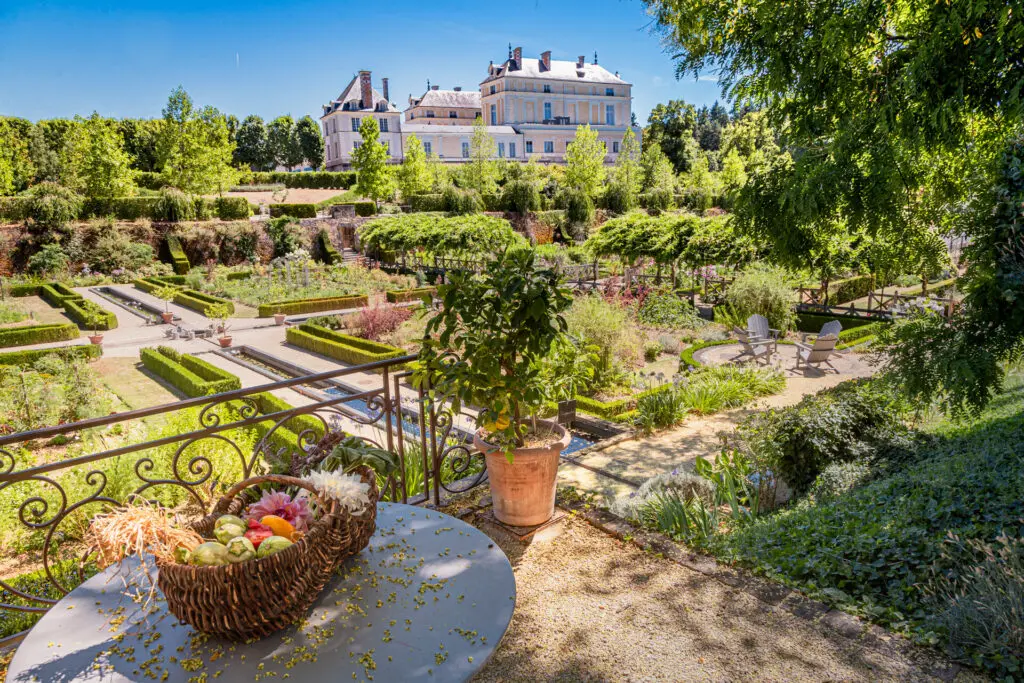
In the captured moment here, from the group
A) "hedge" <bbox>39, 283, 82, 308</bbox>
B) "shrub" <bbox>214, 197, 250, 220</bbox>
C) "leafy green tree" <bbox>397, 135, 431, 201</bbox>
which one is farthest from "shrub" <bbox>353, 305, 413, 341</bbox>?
"leafy green tree" <bbox>397, 135, 431, 201</bbox>

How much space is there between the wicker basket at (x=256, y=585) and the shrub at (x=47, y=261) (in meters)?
31.7

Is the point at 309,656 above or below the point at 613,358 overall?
above

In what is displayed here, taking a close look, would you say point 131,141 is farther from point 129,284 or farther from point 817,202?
point 817,202

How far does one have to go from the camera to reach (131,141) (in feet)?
157

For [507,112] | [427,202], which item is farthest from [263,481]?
[507,112]

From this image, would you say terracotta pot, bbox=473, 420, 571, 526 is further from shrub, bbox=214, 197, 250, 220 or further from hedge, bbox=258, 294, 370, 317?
shrub, bbox=214, 197, 250, 220

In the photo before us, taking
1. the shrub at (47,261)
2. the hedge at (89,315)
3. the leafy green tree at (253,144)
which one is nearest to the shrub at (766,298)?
the hedge at (89,315)

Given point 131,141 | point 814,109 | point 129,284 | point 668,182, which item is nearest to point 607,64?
point 668,182

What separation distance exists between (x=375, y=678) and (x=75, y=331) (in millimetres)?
19279

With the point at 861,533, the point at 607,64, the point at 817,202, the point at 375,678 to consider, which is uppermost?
the point at 607,64

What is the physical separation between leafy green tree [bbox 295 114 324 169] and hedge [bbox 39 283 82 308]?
44.1 m

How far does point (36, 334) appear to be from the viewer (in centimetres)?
1666

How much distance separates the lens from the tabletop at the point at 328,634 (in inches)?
67.6

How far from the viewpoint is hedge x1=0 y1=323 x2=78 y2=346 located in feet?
54.2
